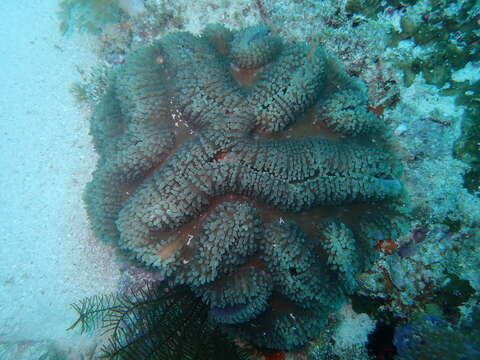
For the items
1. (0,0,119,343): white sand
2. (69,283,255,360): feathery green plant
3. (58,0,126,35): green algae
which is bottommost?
(69,283,255,360): feathery green plant

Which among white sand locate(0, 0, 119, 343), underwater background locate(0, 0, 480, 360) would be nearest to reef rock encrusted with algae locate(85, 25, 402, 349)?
underwater background locate(0, 0, 480, 360)

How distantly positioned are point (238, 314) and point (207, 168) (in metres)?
1.84

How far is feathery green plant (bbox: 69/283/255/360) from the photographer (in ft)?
13.7

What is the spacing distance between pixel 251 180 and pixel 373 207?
5.65 ft

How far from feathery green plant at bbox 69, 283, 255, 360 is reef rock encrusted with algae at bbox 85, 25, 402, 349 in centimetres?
32

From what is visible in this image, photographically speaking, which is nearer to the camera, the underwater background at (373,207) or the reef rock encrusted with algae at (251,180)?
the reef rock encrusted with algae at (251,180)

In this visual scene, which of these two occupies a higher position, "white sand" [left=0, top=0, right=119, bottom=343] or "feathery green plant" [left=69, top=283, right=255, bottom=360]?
"white sand" [left=0, top=0, right=119, bottom=343]

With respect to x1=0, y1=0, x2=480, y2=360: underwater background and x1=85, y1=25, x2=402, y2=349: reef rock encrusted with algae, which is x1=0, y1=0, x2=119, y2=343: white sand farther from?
x1=85, y1=25, x2=402, y2=349: reef rock encrusted with algae

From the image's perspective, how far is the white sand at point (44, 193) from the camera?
19.6 feet

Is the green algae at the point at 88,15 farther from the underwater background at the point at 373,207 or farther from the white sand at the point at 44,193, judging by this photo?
the white sand at the point at 44,193

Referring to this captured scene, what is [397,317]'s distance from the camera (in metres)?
4.13

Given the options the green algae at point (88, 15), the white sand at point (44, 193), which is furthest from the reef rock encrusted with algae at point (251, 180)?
the green algae at point (88, 15)

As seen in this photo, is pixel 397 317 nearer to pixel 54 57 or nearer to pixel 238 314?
pixel 238 314

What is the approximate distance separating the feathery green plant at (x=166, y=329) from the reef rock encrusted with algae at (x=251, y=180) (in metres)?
0.32
